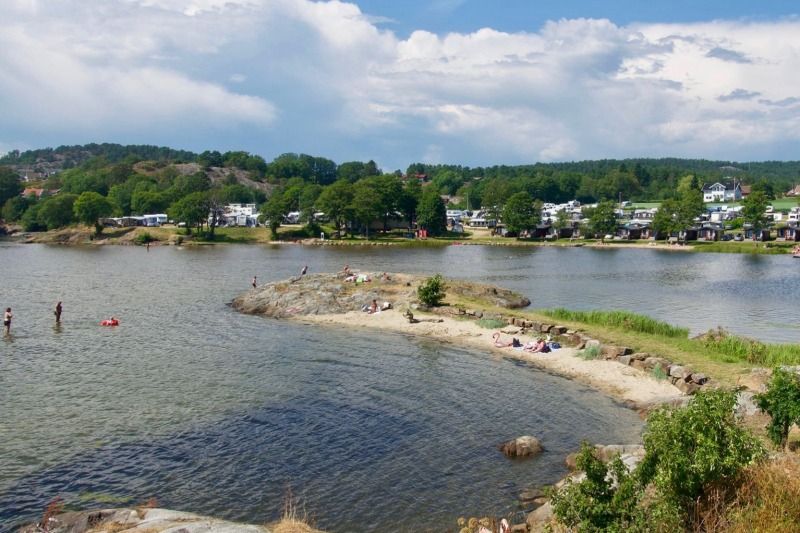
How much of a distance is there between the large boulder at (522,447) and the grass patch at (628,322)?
73.2ft

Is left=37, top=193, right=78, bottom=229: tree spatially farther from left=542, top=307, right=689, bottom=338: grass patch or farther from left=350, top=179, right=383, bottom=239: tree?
left=542, top=307, right=689, bottom=338: grass patch

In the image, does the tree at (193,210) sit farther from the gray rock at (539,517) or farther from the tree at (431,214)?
the gray rock at (539,517)

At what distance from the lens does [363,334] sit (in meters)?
Result: 47.6

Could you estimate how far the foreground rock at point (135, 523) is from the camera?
17.5m

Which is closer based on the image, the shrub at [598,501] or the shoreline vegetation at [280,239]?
the shrub at [598,501]

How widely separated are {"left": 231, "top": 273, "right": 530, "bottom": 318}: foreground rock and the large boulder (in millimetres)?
29853

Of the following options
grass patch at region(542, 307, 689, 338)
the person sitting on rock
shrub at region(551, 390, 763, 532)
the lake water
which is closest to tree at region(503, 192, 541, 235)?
the lake water

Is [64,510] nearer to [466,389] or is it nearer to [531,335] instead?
[466,389]

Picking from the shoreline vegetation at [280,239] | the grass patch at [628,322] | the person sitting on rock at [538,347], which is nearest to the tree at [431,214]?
the shoreline vegetation at [280,239]

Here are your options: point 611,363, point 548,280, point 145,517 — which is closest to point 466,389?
point 611,363

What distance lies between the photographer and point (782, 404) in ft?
67.5

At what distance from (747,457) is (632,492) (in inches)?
111

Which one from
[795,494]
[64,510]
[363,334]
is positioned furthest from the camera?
[363,334]

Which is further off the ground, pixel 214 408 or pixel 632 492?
pixel 632 492
